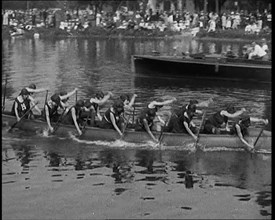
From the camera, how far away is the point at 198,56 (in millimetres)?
35531

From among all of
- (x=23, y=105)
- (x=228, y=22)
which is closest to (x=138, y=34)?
(x=228, y=22)

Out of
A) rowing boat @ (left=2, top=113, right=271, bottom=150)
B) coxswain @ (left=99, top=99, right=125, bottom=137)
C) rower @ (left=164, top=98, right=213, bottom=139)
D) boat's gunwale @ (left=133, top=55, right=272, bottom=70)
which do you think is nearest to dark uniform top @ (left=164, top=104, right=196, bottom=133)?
rower @ (left=164, top=98, right=213, bottom=139)

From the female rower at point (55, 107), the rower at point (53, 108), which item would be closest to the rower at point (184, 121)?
the female rower at point (55, 107)

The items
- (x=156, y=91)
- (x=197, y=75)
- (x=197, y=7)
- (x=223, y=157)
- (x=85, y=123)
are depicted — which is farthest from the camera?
(x=197, y=7)

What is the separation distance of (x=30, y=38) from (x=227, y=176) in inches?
1916

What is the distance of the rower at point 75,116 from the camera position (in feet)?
67.7

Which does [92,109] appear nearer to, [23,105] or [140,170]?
[23,105]

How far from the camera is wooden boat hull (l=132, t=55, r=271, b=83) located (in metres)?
33.6

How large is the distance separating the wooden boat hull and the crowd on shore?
60.1 ft

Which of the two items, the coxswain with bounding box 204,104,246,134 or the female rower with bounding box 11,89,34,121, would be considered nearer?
the coxswain with bounding box 204,104,246,134

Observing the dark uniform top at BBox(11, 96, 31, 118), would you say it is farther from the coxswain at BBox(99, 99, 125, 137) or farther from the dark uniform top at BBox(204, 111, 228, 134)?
the dark uniform top at BBox(204, 111, 228, 134)

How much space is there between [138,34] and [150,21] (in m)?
2.54

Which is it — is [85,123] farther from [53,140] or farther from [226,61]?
[226,61]

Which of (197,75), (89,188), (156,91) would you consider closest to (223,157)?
(89,188)
